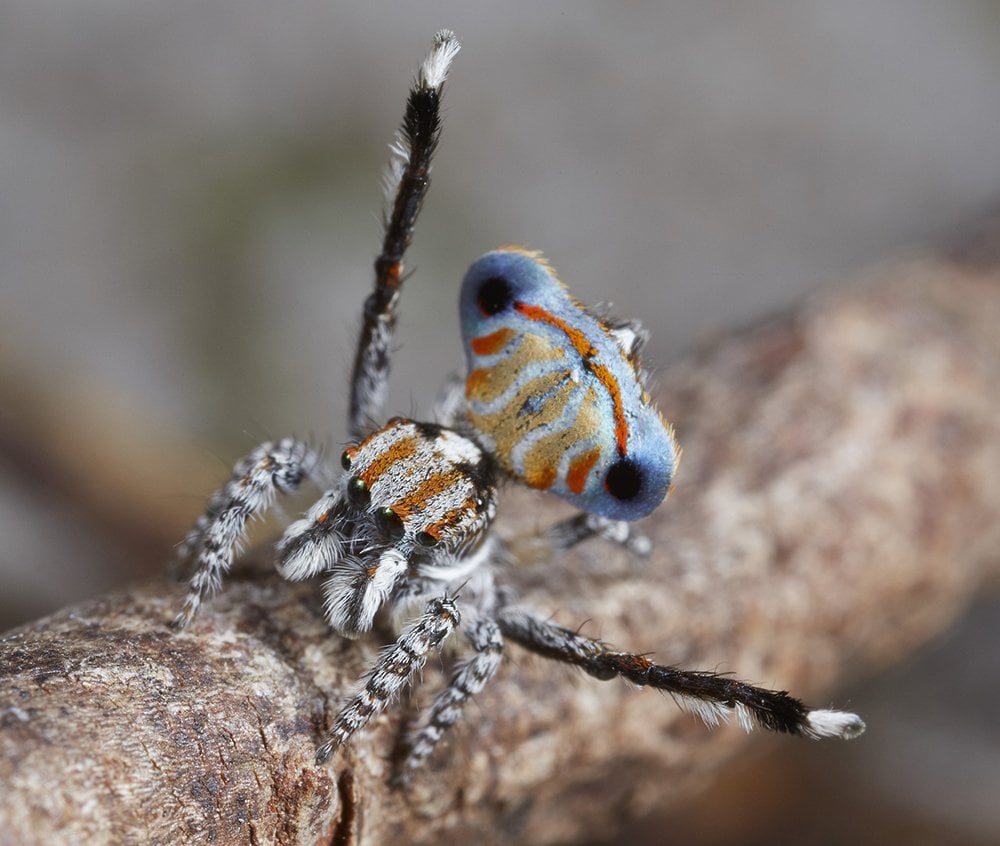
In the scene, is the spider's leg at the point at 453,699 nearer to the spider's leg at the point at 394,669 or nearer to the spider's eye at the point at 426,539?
the spider's leg at the point at 394,669

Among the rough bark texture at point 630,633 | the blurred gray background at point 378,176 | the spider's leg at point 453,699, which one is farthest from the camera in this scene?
the blurred gray background at point 378,176

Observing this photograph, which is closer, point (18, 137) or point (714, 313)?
point (18, 137)

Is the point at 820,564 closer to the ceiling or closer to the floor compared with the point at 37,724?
closer to the ceiling

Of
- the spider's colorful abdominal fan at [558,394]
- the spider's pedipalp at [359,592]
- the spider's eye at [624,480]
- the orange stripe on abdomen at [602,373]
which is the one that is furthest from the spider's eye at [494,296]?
the spider's pedipalp at [359,592]

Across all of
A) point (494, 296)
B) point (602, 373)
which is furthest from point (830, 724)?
point (494, 296)

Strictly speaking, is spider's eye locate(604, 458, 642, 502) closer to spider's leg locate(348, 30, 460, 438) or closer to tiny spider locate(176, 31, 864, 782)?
tiny spider locate(176, 31, 864, 782)

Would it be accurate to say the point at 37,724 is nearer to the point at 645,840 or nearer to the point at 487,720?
the point at 487,720

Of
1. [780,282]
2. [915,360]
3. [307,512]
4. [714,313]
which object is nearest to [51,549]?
[307,512]
